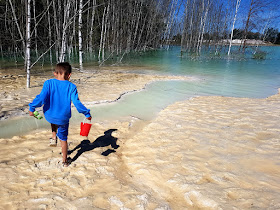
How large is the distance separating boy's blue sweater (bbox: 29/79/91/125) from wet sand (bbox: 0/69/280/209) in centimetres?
90

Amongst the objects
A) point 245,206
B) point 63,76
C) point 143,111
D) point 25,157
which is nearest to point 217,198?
point 245,206

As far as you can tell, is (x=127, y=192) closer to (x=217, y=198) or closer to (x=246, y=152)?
(x=217, y=198)

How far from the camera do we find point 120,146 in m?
4.05

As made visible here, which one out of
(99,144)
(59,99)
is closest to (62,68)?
(59,99)

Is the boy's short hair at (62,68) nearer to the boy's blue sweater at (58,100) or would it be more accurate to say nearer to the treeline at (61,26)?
the boy's blue sweater at (58,100)

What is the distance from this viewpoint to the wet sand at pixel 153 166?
96.9 inches

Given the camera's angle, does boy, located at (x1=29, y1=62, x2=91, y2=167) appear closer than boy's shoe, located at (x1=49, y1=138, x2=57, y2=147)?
Yes

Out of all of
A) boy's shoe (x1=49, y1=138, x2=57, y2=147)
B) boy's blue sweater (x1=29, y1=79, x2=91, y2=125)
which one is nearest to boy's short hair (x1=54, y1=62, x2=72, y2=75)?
boy's blue sweater (x1=29, y1=79, x2=91, y2=125)

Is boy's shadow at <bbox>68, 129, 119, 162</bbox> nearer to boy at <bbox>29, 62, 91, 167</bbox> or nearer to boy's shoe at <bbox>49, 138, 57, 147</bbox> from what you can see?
boy's shoe at <bbox>49, 138, 57, 147</bbox>

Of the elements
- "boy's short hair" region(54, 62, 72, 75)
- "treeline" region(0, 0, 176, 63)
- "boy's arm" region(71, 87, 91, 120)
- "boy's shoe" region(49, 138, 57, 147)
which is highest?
"treeline" region(0, 0, 176, 63)

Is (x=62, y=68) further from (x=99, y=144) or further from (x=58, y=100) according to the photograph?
(x=99, y=144)

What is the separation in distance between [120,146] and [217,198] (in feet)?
7.06

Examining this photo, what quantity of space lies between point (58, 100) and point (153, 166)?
1840mm

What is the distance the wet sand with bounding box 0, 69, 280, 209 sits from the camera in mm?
2461
